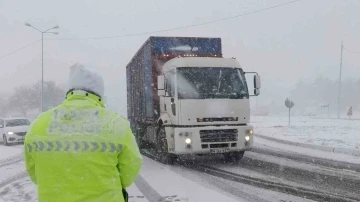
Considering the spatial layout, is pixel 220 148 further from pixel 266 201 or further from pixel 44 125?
pixel 44 125

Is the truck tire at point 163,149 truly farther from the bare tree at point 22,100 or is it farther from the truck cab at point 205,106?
the bare tree at point 22,100

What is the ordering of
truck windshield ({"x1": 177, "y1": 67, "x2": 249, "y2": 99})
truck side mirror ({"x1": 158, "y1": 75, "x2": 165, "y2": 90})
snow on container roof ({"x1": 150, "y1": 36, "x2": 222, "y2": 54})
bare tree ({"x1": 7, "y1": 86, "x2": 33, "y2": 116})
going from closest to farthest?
truck windshield ({"x1": 177, "y1": 67, "x2": 249, "y2": 99})
truck side mirror ({"x1": 158, "y1": 75, "x2": 165, "y2": 90})
snow on container roof ({"x1": 150, "y1": 36, "x2": 222, "y2": 54})
bare tree ({"x1": 7, "y1": 86, "x2": 33, "y2": 116})

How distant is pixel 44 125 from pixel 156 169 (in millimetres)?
9390

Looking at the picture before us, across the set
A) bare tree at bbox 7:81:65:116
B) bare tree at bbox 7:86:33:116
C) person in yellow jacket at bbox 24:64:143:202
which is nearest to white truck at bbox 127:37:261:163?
person in yellow jacket at bbox 24:64:143:202

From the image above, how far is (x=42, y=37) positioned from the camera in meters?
40.7

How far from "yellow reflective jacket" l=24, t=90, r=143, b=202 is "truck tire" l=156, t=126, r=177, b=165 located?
973 centimetres

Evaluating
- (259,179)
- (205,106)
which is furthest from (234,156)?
(259,179)

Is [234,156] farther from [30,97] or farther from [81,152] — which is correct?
[30,97]

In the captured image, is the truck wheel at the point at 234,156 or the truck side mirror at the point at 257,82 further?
the truck wheel at the point at 234,156

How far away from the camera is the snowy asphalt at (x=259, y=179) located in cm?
802

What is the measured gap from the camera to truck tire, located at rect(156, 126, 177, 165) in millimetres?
12591

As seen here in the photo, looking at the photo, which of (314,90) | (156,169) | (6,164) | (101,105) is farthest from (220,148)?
(314,90)

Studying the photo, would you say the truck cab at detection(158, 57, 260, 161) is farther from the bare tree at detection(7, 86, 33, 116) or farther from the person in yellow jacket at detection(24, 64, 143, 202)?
the bare tree at detection(7, 86, 33, 116)

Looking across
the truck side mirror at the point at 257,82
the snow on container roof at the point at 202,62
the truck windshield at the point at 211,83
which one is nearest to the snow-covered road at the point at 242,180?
the truck windshield at the point at 211,83
